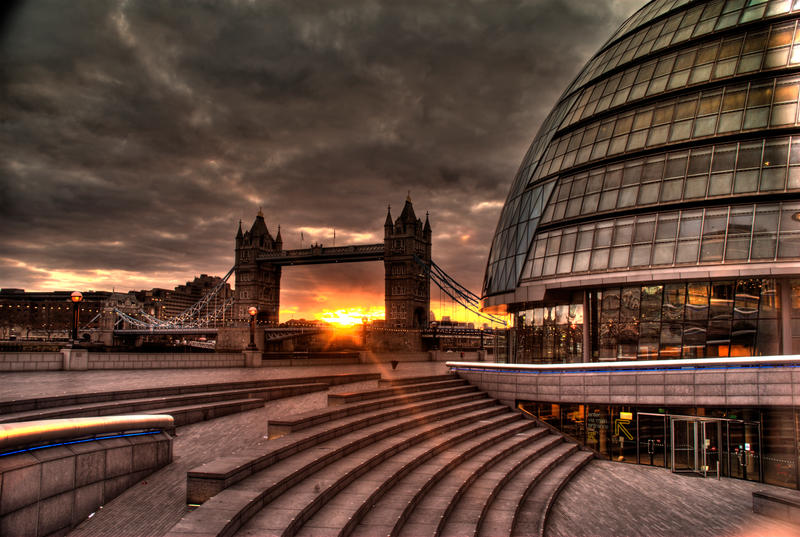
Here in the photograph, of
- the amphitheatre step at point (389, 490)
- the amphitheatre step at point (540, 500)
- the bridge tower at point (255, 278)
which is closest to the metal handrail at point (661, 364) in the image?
the amphitheatre step at point (540, 500)

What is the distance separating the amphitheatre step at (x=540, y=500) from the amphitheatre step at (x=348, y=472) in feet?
9.22

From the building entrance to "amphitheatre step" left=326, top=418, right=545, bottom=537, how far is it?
795 cm

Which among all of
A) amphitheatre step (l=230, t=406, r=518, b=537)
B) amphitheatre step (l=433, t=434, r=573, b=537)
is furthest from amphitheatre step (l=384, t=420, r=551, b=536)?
amphitheatre step (l=230, t=406, r=518, b=537)

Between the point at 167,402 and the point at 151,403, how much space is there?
2.14ft

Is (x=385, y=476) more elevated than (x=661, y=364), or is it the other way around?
(x=661, y=364)

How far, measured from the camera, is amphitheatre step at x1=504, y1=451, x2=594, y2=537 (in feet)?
41.9

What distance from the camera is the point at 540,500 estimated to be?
14984mm

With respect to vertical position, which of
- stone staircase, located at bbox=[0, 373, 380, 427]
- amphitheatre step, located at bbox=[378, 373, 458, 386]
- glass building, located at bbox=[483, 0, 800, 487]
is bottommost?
amphitheatre step, located at bbox=[378, 373, 458, 386]

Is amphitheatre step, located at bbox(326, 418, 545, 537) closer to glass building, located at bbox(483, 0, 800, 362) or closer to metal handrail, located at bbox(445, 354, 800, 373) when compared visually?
metal handrail, located at bbox(445, 354, 800, 373)

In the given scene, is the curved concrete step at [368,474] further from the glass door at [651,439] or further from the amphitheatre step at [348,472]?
the glass door at [651,439]

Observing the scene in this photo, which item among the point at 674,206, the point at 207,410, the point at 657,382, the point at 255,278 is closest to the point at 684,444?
the point at 657,382

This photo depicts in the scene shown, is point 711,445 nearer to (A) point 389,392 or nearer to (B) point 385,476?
(A) point 389,392

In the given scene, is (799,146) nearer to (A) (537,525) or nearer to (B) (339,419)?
(A) (537,525)

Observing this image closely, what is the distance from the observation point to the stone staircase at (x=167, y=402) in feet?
42.3
